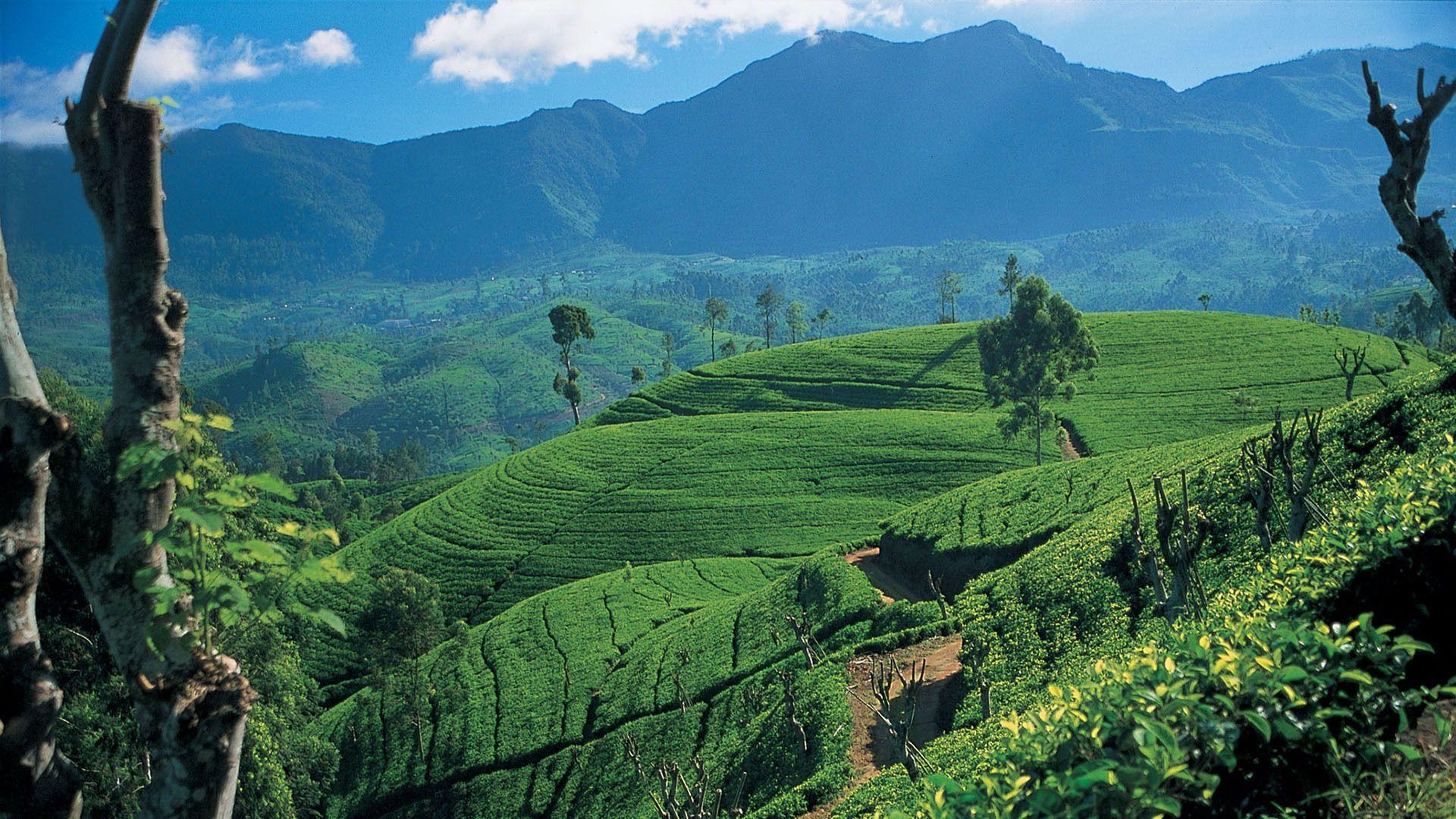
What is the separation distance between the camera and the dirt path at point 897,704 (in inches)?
755

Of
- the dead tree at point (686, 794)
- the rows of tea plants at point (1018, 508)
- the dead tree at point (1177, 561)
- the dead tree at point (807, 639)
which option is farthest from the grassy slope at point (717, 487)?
the dead tree at point (1177, 561)

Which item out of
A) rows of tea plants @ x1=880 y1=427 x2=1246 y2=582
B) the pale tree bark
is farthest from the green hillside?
the pale tree bark

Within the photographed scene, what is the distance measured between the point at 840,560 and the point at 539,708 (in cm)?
1537

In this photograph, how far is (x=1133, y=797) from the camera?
15.2ft

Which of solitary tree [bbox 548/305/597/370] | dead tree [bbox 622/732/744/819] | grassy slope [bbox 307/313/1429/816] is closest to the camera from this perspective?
dead tree [bbox 622/732/744/819]

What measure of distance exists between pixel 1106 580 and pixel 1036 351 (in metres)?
48.0

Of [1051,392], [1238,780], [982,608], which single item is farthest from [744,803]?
[1051,392]

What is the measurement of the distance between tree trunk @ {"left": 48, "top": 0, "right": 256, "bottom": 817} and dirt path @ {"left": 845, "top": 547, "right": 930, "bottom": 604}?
2823 centimetres

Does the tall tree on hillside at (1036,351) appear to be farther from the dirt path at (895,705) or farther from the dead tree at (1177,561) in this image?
the dead tree at (1177,561)

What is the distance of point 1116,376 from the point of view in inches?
3401

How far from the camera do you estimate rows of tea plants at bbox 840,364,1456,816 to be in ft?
49.2

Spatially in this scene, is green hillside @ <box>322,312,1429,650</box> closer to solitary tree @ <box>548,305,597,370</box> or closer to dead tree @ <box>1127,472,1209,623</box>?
solitary tree @ <box>548,305,597,370</box>

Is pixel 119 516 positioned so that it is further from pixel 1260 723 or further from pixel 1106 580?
pixel 1106 580

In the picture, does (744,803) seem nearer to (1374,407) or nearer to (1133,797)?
(1374,407)
